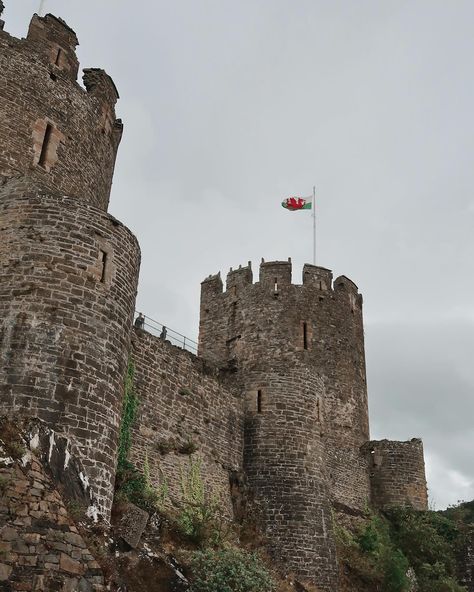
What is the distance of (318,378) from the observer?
833 inches

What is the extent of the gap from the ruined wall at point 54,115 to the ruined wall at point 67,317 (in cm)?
368

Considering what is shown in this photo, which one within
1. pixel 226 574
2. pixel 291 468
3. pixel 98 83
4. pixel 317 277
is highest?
pixel 98 83

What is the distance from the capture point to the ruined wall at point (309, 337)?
2577cm

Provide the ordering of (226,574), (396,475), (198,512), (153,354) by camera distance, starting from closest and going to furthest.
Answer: (226,574) < (198,512) < (153,354) < (396,475)

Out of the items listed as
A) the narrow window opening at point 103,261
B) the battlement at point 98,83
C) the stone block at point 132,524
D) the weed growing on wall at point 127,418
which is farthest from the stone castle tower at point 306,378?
the battlement at point 98,83

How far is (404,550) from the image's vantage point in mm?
23844

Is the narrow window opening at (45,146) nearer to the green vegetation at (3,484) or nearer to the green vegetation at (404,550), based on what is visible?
the green vegetation at (3,484)

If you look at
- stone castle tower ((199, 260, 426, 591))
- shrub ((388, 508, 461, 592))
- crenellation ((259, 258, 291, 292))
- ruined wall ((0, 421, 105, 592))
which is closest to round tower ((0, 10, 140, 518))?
ruined wall ((0, 421, 105, 592))

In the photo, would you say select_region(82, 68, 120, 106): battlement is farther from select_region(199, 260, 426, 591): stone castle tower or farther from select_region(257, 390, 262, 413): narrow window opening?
select_region(257, 390, 262, 413): narrow window opening

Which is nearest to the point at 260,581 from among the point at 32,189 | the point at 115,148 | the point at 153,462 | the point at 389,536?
the point at 153,462

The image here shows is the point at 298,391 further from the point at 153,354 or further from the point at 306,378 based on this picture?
the point at 153,354

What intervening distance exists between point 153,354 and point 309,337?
1031cm

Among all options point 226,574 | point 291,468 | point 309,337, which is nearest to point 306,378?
point 291,468

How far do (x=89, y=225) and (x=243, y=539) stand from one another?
370 inches
